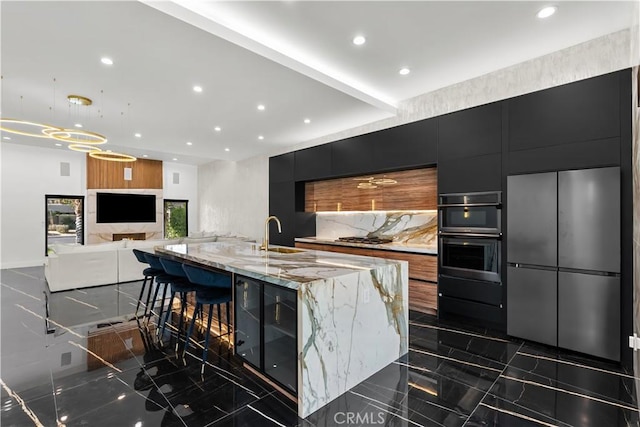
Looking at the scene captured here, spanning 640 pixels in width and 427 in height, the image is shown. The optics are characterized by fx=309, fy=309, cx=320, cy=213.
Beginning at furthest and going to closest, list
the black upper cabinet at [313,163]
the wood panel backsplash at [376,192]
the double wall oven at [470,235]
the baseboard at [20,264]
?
the baseboard at [20,264] → the black upper cabinet at [313,163] → the wood panel backsplash at [376,192] → the double wall oven at [470,235]

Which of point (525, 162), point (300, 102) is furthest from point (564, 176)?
point (300, 102)

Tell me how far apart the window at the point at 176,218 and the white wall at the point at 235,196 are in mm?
717

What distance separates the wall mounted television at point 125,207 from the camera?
9.46 meters

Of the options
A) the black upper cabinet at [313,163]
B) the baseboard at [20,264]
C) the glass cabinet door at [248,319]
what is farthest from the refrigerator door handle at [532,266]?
the baseboard at [20,264]

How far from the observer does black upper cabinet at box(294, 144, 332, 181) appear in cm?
592

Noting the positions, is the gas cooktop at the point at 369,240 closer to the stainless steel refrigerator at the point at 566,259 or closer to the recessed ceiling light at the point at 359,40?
the stainless steel refrigerator at the point at 566,259

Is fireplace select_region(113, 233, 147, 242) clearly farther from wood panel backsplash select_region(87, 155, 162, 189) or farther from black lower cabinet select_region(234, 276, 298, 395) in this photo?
black lower cabinet select_region(234, 276, 298, 395)

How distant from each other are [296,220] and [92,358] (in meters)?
4.23

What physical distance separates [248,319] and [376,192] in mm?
3395

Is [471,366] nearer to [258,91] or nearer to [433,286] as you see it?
[433,286]

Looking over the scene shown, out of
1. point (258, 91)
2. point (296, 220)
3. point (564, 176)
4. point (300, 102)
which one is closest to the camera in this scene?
point (564, 176)

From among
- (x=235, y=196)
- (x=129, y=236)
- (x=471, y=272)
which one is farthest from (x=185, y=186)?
(x=471, y=272)

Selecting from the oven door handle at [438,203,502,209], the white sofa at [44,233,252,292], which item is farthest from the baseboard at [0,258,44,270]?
the oven door handle at [438,203,502,209]

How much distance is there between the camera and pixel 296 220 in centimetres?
661
